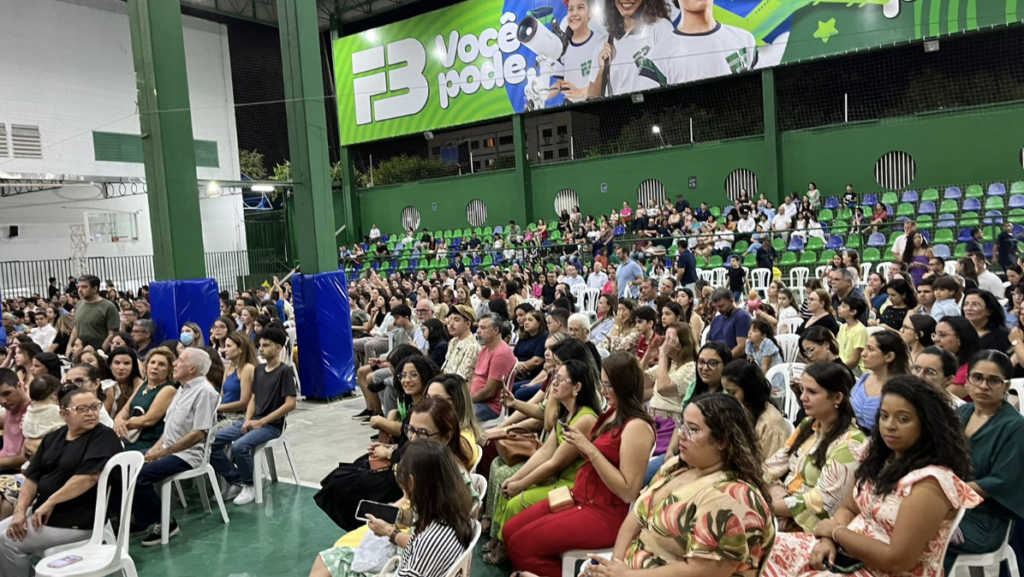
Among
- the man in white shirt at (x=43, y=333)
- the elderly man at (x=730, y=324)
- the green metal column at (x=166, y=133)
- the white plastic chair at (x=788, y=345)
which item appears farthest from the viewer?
the man in white shirt at (x=43, y=333)

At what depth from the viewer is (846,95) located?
15.4m

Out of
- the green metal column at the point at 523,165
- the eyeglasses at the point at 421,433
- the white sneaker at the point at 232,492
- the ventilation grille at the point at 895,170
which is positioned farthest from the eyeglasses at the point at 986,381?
the green metal column at the point at 523,165

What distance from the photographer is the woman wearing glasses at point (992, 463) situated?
2490mm

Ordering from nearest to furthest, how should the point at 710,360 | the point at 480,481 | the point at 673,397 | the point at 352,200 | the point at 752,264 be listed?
1. the point at 480,481
2. the point at 710,360
3. the point at 673,397
4. the point at 752,264
5. the point at 352,200

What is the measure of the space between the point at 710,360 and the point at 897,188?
13492mm

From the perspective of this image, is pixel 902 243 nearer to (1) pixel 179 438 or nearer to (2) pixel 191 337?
(2) pixel 191 337

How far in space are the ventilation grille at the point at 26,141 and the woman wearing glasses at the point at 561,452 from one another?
58.8 ft

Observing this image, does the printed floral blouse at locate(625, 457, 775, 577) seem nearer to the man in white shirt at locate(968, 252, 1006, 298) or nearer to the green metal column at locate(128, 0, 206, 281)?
the man in white shirt at locate(968, 252, 1006, 298)

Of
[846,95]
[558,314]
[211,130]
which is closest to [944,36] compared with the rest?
[846,95]

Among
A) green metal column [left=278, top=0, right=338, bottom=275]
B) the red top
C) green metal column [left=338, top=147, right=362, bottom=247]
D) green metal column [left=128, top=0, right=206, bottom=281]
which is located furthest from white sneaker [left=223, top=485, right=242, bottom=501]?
green metal column [left=338, top=147, right=362, bottom=247]

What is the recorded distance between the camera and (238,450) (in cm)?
475

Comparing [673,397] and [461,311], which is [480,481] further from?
[461,311]

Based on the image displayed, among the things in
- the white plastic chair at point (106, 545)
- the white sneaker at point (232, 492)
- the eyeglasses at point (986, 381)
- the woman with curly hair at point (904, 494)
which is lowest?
the white sneaker at point (232, 492)

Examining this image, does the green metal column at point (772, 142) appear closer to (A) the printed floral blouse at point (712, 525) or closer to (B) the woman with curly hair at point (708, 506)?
(B) the woman with curly hair at point (708, 506)
